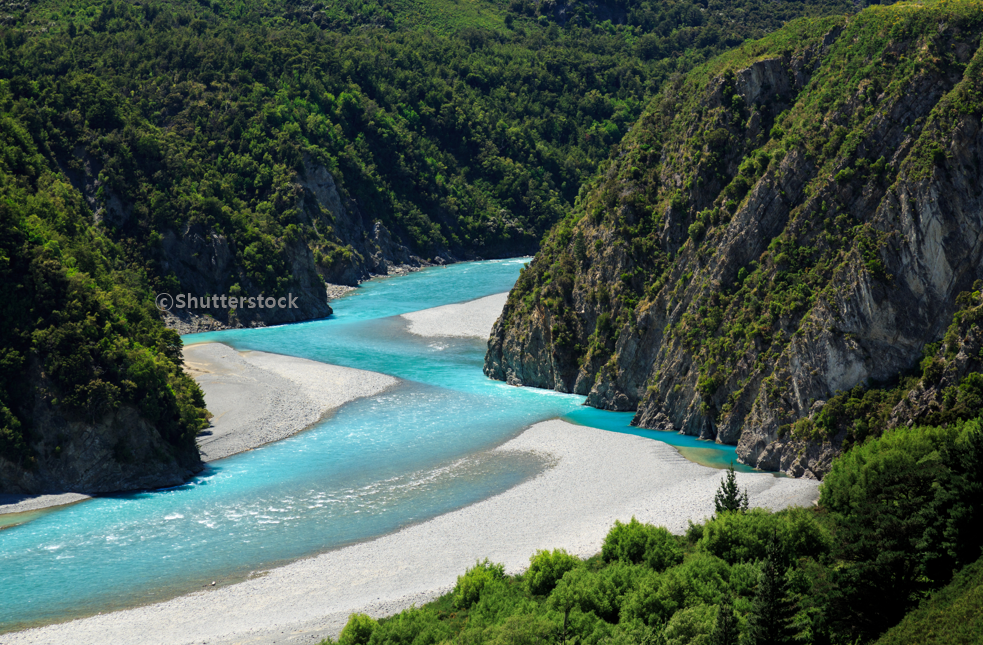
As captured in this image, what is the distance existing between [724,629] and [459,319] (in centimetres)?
8536

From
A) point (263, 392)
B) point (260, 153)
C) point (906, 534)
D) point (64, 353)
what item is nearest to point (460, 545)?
point (906, 534)

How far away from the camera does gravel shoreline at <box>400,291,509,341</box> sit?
106 meters

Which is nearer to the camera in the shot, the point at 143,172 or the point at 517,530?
the point at 517,530

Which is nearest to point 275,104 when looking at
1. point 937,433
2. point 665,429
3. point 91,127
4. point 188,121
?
point 188,121

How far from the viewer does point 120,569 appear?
4550 cm

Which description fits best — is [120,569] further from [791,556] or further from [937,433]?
[937,433]

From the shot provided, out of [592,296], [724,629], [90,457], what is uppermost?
[592,296]

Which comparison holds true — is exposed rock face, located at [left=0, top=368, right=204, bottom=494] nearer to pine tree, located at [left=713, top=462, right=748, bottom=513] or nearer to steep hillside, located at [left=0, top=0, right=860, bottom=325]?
pine tree, located at [left=713, top=462, right=748, bottom=513]

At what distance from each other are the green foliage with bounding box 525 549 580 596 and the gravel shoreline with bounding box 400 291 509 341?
61442 millimetres

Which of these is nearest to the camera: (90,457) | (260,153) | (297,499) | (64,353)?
(297,499)

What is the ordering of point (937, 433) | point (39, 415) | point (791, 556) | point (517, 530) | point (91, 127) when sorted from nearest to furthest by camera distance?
point (791, 556) → point (937, 433) → point (517, 530) → point (39, 415) → point (91, 127)

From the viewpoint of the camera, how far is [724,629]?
27.9 metres

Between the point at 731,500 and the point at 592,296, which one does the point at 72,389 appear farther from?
the point at 731,500

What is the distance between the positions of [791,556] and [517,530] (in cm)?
1503
